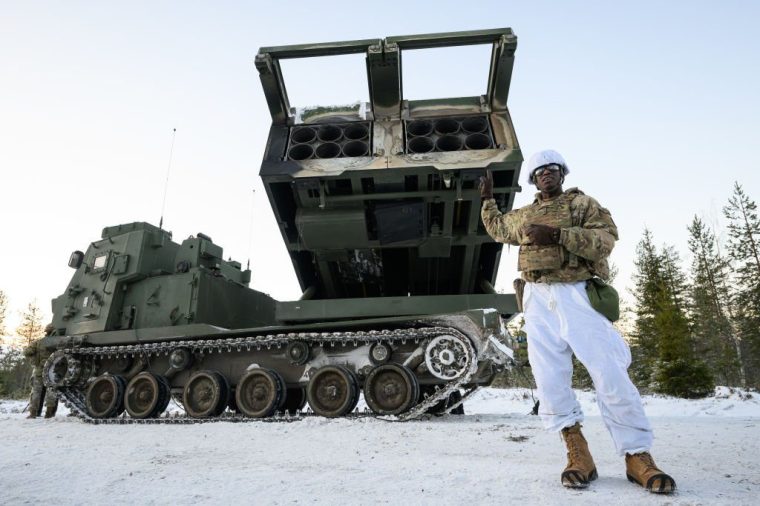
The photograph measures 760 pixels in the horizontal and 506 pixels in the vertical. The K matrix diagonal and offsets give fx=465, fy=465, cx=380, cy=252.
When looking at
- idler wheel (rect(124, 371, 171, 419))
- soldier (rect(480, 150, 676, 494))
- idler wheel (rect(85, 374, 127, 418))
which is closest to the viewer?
soldier (rect(480, 150, 676, 494))

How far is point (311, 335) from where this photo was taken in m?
5.80

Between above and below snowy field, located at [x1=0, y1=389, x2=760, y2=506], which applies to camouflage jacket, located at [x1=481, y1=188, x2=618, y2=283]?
above

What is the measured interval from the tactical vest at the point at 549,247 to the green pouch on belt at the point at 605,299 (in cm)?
16

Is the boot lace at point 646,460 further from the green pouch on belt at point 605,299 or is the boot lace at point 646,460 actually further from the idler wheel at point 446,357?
the idler wheel at point 446,357

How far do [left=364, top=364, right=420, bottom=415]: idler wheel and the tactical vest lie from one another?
9.55 feet

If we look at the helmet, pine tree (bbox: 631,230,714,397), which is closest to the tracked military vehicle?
the helmet

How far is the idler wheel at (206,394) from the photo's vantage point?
19.8 ft

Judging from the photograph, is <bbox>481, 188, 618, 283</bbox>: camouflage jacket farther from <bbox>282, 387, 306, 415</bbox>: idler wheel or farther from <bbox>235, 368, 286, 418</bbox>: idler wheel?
<bbox>282, 387, 306, 415</bbox>: idler wheel

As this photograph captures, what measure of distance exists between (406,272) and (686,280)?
81.1 feet

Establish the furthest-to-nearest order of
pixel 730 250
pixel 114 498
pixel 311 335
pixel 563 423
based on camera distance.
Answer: pixel 730 250 < pixel 311 335 < pixel 563 423 < pixel 114 498

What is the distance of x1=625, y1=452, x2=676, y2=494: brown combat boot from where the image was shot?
2.03m

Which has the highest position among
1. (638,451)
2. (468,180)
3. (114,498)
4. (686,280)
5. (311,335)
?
(686,280)

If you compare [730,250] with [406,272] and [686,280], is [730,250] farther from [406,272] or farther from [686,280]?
[406,272]

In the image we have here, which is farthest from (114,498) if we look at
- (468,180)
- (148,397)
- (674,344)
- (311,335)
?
(674,344)
